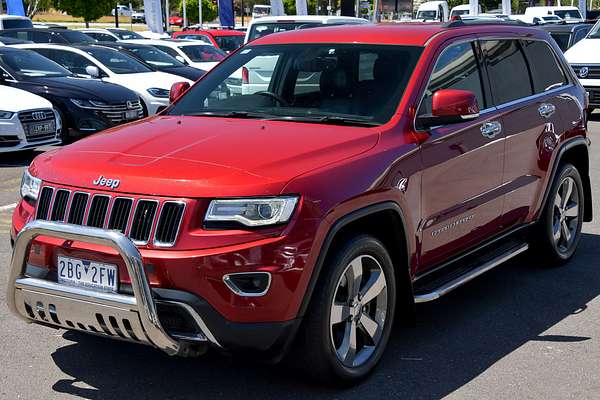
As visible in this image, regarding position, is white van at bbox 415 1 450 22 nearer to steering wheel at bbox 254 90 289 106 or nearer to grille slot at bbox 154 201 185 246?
steering wheel at bbox 254 90 289 106

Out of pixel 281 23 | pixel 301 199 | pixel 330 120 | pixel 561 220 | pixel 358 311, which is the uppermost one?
pixel 281 23

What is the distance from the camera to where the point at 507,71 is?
6.26 metres

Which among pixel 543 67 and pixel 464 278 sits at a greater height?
pixel 543 67

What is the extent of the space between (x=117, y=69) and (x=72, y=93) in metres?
3.26

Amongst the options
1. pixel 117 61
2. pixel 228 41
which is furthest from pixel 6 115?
pixel 228 41

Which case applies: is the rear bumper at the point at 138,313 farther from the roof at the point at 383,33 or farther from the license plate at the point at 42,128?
the license plate at the point at 42,128

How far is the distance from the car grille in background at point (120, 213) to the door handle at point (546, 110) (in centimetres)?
331

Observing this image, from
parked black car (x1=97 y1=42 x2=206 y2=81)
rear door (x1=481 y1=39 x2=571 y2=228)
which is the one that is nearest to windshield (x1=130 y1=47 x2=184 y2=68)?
parked black car (x1=97 y1=42 x2=206 y2=81)

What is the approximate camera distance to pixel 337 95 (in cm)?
534

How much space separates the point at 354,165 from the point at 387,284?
0.66m

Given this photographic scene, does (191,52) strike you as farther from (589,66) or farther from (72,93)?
(589,66)

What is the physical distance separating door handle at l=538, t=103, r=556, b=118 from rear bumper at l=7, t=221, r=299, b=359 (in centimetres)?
310

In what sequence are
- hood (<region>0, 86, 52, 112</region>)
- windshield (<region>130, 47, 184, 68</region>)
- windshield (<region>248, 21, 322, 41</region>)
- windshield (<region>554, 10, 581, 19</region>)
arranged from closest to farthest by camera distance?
hood (<region>0, 86, 52, 112</region>), windshield (<region>248, 21, 322, 41</region>), windshield (<region>130, 47, 184, 68</region>), windshield (<region>554, 10, 581, 19</region>)

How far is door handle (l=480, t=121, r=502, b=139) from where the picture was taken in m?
5.65
